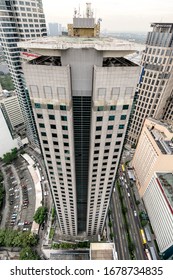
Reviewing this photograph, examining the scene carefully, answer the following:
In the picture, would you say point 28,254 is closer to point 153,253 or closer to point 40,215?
point 40,215

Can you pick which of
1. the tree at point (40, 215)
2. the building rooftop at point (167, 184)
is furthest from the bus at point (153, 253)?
the tree at point (40, 215)

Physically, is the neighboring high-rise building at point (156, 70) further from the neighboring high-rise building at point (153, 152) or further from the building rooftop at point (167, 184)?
the building rooftop at point (167, 184)

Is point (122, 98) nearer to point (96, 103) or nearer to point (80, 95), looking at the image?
point (96, 103)

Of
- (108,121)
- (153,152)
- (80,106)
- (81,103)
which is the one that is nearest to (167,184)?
(153,152)

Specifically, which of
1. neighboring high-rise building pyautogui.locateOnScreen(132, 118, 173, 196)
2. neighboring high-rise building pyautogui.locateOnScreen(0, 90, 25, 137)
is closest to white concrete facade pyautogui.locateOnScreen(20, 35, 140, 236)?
neighboring high-rise building pyautogui.locateOnScreen(132, 118, 173, 196)

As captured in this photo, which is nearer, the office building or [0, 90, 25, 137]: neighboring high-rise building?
the office building

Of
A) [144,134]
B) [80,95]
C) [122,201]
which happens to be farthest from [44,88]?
[122,201]

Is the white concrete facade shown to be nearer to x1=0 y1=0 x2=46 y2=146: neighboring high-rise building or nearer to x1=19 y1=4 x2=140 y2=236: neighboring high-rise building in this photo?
x1=19 y1=4 x2=140 y2=236: neighboring high-rise building
